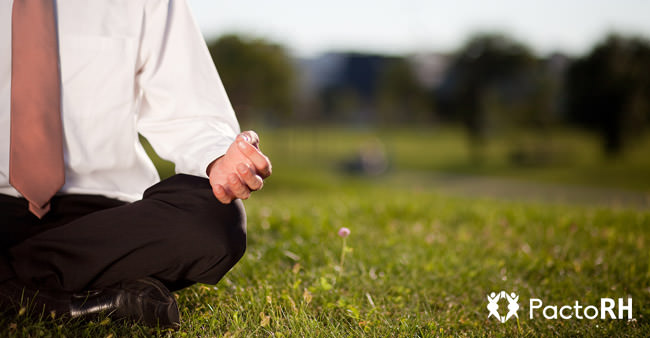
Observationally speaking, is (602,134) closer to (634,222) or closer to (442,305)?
(634,222)

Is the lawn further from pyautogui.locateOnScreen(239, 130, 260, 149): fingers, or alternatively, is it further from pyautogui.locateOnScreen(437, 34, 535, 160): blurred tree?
pyautogui.locateOnScreen(437, 34, 535, 160): blurred tree

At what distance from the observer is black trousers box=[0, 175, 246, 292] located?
1.93 metres

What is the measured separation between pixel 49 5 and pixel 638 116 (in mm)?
25139

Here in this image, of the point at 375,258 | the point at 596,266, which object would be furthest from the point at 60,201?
the point at 596,266

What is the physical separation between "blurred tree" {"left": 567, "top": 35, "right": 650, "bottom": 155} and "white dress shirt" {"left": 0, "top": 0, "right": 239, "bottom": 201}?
79.0 feet

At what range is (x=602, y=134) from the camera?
22.9 m

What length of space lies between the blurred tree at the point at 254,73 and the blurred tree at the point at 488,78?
1053 centimetres

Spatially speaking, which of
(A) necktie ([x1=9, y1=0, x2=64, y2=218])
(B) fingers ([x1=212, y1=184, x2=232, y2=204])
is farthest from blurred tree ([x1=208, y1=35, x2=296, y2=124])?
(B) fingers ([x1=212, y1=184, x2=232, y2=204])

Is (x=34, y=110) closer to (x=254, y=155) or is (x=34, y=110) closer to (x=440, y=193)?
(x=254, y=155)

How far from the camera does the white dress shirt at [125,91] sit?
81.3 inches

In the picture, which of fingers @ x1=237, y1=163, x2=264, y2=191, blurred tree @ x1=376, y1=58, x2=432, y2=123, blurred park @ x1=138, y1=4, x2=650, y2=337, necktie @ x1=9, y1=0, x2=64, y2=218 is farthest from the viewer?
blurred tree @ x1=376, y1=58, x2=432, y2=123

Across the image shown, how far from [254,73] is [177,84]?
770 inches

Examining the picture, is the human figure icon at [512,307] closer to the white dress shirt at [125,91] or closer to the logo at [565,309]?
the logo at [565,309]

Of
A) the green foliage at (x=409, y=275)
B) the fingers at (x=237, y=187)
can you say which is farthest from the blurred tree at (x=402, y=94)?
the fingers at (x=237, y=187)
